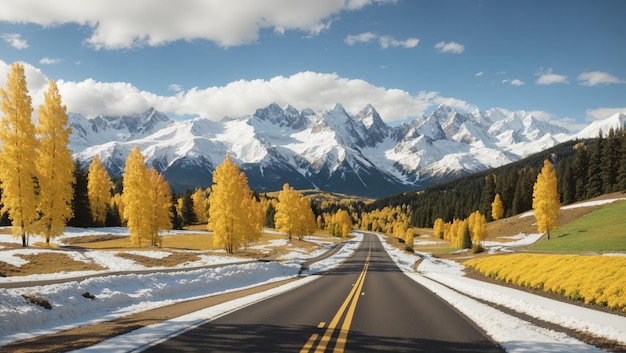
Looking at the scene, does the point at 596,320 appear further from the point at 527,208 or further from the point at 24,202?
the point at 527,208

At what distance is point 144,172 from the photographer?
4994cm

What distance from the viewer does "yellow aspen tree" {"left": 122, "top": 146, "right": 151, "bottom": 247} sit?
4878 cm

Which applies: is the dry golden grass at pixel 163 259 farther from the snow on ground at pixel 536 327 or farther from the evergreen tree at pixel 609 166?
the evergreen tree at pixel 609 166

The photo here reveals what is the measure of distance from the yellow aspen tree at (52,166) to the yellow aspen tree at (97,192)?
40.7 m

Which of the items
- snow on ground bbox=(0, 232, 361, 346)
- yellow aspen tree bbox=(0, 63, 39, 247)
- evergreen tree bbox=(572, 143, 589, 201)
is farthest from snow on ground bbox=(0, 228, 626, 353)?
evergreen tree bbox=(572, 143, 589, 201)

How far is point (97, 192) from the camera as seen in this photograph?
78.6 metres

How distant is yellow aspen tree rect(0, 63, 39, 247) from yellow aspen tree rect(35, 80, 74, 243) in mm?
1569

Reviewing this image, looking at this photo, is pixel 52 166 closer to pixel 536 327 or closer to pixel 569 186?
pixel 536 327

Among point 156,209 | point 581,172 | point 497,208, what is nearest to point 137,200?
point 156,209

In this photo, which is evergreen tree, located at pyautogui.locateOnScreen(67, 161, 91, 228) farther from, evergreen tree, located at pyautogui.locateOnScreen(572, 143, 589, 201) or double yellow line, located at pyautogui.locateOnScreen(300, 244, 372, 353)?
evergreen tree, located at pyautogui.locateOnScreen(572, 143, 589, 201)

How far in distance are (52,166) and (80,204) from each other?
36.2 meters

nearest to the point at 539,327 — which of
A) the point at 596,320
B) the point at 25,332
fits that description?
the point at 596,320

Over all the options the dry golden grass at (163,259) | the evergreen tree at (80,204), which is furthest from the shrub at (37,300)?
the evergreen tree at (80,204)

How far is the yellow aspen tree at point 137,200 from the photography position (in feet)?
160
